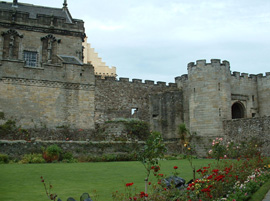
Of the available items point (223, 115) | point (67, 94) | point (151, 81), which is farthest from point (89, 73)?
point (223, 115)

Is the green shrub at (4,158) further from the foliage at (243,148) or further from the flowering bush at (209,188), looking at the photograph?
the foliage at (243,148)

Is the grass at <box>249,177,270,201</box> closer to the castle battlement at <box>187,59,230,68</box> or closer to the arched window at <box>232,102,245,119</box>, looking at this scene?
the castle battlement at <box>187,59,230,68</box>

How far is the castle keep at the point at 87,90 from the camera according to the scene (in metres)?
24.7

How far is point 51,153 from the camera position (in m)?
18.5

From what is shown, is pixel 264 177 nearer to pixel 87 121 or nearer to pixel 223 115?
pixel 223 115

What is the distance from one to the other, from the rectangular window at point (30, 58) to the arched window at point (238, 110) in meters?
19.0

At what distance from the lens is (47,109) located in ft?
82.5

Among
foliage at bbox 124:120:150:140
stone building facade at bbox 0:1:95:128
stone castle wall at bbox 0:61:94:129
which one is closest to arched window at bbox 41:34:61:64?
stone building facade at bbox 0:1:95:128

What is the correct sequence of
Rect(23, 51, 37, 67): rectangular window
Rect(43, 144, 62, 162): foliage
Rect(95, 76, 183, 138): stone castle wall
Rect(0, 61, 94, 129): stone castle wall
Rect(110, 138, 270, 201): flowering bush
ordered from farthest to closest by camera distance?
Rect(95, 76, 183, 138): stone castle wall, Rect(23, 51, 37, 67): rectangular window, Rect(0, 61, 94, 129): stone castle wall, Rect(43, 144, 62, 162): foliage, Rect(110, 138, 270, 201): flowering bush

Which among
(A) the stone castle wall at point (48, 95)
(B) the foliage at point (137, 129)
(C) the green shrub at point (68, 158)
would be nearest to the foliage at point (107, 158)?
(C) the green shrub at point (68, 158)

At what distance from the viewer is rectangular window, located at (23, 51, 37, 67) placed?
28552mm

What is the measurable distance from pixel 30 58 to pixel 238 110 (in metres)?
20.0

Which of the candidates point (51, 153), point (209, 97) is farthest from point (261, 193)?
point (209, 97)

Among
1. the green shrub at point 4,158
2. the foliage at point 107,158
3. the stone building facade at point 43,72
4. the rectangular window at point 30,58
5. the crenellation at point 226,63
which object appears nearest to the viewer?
the green shrub at point 4,158
